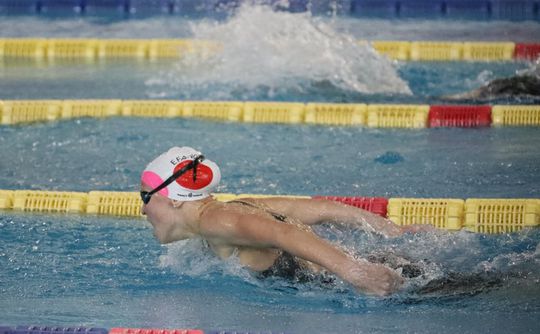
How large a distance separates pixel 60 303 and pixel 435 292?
148 centimetres

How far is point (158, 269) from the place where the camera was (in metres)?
4.66

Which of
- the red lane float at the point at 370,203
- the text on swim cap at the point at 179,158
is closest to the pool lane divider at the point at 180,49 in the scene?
the red lane float at the point at 370,203

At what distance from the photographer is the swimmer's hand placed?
381 centimetres

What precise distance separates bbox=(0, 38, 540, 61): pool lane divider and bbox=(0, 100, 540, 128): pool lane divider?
1548 millimetres

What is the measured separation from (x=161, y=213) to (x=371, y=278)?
2.81 ft

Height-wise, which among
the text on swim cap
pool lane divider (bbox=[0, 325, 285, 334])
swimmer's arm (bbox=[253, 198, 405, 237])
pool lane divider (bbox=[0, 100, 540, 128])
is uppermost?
the text on swim cap

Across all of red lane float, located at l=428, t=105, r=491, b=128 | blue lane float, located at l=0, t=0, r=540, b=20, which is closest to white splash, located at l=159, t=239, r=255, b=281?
red lane float, located at l=428, t=105, r=491, b=128

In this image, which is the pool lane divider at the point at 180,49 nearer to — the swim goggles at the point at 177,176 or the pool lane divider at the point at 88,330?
the swim goggles at the point at 177,176

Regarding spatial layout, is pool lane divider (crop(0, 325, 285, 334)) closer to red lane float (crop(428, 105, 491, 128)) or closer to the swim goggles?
the swim goggles

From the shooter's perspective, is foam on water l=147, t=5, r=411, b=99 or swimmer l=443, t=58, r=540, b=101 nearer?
swimmer l=443, t=58, r=540, b=101

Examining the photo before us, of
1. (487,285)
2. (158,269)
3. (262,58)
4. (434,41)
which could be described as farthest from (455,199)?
(434,41)

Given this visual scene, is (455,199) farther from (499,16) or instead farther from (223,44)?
(499,16)

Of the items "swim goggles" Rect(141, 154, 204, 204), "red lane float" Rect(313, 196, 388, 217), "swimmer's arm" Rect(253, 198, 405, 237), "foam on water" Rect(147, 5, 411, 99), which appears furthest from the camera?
"foam on water" Rect(147, 5, 411, 99)

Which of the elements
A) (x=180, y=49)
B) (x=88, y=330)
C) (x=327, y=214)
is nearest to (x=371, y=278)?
(x=327, y=214)
